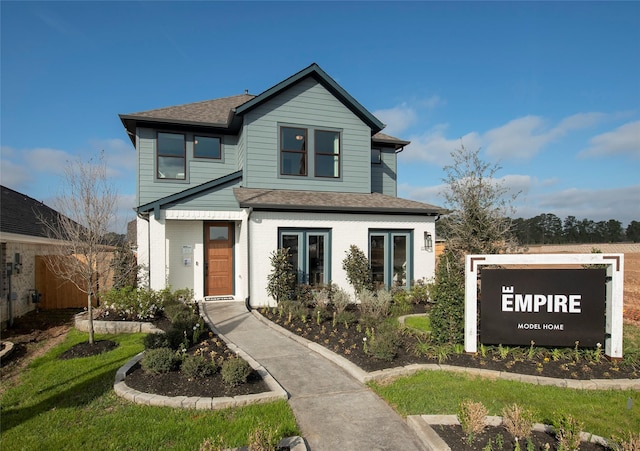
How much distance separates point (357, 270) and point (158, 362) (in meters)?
7.11

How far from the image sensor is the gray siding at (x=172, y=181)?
40.0ft

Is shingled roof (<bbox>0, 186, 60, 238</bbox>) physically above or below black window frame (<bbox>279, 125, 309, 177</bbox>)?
below

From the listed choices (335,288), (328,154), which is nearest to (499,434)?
(335,288)

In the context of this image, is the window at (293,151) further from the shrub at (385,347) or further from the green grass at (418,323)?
the shrub at (385,347)

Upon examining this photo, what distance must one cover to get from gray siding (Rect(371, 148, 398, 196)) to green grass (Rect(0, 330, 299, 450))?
1177 centimetres

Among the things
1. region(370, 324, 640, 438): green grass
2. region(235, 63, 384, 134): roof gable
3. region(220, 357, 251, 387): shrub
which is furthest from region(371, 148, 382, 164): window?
region(220, 357, 251, 387): shrub

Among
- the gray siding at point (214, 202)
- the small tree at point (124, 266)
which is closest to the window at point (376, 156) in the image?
the gray siding at point (214, 202)

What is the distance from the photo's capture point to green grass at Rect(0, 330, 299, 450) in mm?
3787

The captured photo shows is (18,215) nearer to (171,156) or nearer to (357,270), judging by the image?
(171,156)

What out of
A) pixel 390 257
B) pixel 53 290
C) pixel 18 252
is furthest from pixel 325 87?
pixel 53 290

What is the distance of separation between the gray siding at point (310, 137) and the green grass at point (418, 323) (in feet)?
18.2

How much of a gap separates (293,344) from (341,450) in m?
3.66

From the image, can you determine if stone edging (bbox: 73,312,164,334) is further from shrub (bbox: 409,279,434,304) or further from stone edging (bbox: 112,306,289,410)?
shrub (bbox: 409,279,434,304)

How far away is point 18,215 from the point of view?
42.1 feet
